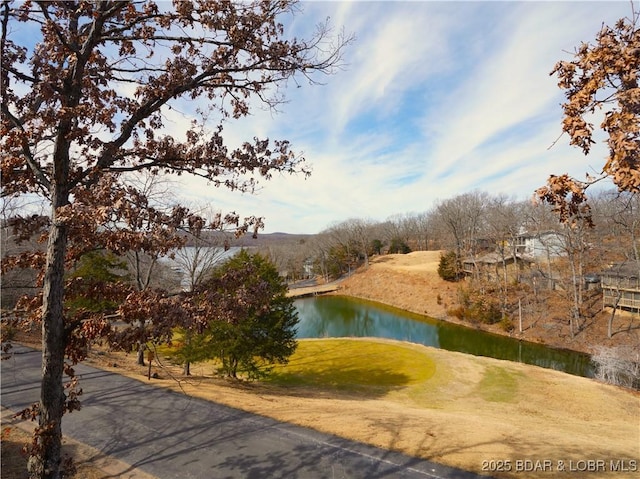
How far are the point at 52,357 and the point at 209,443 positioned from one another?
17.2 ft

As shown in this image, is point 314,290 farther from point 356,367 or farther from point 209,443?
point 209,443

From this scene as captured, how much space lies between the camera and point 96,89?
5344 mm

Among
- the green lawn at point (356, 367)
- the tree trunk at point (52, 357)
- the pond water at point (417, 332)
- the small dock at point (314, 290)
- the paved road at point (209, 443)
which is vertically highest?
the tree trunk at point (52, 357)

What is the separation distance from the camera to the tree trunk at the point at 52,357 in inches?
169

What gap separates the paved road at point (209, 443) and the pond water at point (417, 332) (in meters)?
23.9

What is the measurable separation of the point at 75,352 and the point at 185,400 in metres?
7.79

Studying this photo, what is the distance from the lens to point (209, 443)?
8352mm

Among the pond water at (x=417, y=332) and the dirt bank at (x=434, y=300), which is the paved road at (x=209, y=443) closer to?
the pond water at (x=417, y=332)

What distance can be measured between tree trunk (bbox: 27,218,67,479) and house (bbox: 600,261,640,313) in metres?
37.2

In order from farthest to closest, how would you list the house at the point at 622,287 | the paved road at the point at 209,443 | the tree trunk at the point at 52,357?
the house at the point at 622,287, the paved road at the point at 209,443, the tree trunk at the point at 52,357

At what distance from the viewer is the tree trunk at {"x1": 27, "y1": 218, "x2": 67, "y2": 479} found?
4.30 metres

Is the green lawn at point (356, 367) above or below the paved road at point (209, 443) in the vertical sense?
below

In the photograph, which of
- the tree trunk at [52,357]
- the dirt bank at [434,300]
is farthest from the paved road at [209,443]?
the dirt bank at [434,300]

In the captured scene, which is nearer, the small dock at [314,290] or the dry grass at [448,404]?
the dry grass at [448,404]
